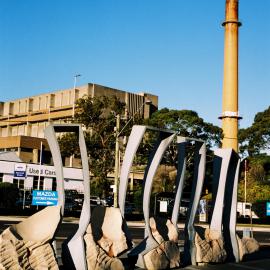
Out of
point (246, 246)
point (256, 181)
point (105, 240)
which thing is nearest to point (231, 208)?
point (246, 246)

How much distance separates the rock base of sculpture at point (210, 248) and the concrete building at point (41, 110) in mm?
67867

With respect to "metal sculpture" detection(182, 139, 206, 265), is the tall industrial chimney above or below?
above

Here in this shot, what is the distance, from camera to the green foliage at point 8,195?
126 ft

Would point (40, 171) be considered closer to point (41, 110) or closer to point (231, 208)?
point (231, 208)

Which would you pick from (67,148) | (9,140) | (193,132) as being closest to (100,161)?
(67,148)

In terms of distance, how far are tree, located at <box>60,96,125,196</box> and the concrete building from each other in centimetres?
3735

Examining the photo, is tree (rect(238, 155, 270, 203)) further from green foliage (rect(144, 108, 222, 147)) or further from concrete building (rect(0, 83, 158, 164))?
concrete building (rect(0, 83, 158, 164))

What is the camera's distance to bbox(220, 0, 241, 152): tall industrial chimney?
5231 centimetres

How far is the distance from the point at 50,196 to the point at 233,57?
3572 cm

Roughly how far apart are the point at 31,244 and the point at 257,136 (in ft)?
221

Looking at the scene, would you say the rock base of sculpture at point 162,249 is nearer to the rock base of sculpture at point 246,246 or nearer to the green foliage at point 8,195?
the rock base of sculpture at point 246,246

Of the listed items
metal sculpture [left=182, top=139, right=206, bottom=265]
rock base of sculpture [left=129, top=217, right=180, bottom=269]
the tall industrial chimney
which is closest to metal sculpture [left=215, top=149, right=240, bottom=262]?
metal sculpture [left=182, top=139, right=206, bottom=265]

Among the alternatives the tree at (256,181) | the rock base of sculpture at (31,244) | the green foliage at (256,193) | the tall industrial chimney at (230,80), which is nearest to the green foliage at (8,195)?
the tree at (256,181)

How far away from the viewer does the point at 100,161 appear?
43.8m
